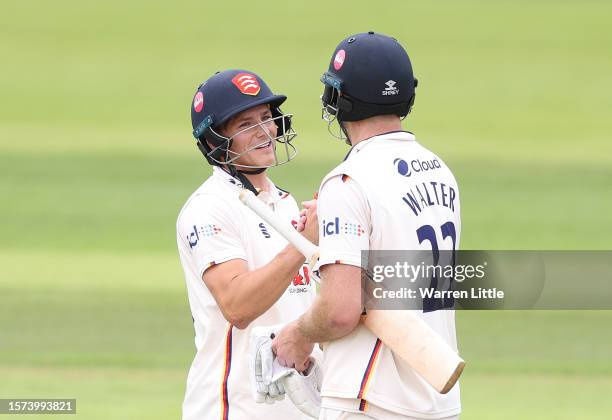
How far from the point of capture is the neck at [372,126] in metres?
4.57

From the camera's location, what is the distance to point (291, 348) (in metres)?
4.58

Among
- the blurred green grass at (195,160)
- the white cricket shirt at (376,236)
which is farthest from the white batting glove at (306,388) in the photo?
the blurred green grass at (195,160)

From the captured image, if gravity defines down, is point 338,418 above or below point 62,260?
above

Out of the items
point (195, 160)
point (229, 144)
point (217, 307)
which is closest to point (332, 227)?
point (217, 307)

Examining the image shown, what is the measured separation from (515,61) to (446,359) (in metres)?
26.8

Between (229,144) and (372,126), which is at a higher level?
(372,126)

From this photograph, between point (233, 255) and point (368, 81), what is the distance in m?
1.01

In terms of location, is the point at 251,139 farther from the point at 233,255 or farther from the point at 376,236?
the point at 376,236

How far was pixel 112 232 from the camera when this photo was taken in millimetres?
18422

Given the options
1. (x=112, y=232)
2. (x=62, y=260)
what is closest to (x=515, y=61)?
(x=112, y=232)

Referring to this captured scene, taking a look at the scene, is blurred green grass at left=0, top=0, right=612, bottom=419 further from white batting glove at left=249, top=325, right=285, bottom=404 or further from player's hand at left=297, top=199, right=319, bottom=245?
player's hand at left=297, top=199, right=319, bottom=245

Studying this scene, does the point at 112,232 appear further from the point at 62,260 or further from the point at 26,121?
the point at 26,121

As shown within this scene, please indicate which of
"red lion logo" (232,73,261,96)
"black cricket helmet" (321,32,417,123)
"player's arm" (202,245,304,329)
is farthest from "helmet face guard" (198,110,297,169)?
"black cricket helmet" (321,32,417,123)

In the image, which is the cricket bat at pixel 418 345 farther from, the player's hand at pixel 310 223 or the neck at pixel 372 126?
the neck at pixel 372 126
